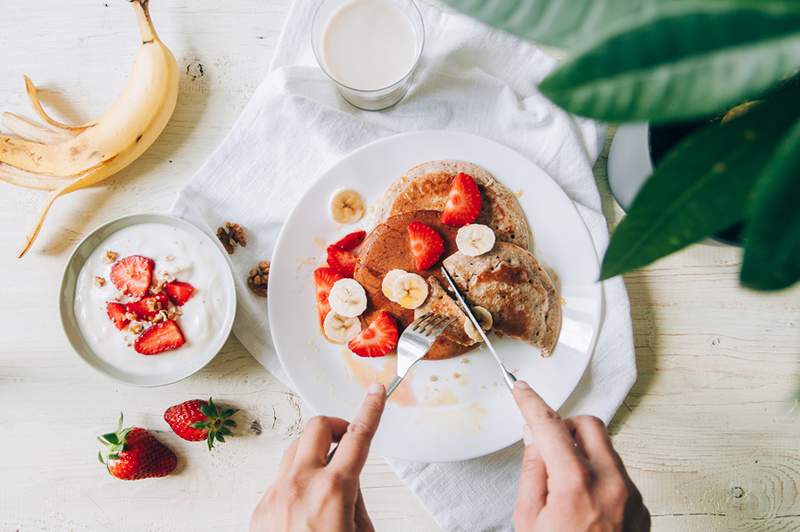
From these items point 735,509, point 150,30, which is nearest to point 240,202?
point 150,30

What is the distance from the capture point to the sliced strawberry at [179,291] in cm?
190

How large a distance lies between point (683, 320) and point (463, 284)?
729 millimetres

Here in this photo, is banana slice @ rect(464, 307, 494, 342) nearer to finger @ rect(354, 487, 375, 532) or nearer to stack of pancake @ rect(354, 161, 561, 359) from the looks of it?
stack of pancake @ rect(354, 161, 561, 359)

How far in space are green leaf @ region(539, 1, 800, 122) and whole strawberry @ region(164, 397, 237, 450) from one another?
1.64 meters

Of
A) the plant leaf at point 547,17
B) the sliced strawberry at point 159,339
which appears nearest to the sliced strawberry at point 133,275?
the sliced strawberry at point 159,339

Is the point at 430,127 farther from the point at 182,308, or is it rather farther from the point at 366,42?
the point at 182,308

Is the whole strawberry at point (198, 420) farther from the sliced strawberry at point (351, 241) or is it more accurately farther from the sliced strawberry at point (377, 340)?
the sliced strawberry at point (351, 241)

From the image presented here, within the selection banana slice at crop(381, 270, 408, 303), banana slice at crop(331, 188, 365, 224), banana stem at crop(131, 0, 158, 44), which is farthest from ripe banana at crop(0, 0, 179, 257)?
banana slice at crop(381, 270, 408, 303)

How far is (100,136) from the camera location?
1.95m

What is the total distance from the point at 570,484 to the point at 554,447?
0.27 feet

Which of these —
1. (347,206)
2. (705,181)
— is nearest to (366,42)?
(347,206)

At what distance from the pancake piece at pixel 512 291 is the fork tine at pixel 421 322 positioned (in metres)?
0.13

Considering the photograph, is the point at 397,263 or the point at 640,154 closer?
the point at 640,154

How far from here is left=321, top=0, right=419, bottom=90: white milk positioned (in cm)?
193
